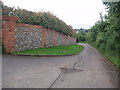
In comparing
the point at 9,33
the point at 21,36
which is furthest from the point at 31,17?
the point at 9,33

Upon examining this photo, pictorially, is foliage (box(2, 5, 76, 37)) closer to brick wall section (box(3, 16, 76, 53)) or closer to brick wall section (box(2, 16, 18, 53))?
brick wall section (box(3, 16, 76, 53))

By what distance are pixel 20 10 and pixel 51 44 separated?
582cm

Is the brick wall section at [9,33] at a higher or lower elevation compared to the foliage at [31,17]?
lower

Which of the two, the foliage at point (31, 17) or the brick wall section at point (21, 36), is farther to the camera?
the foliage at point (31, 17)

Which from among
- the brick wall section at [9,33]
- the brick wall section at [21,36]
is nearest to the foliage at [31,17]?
the brick wall section at [21,36]

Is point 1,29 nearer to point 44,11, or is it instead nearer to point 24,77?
point 24,77

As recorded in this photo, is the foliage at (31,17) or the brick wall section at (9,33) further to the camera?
the foliage at (31,17)

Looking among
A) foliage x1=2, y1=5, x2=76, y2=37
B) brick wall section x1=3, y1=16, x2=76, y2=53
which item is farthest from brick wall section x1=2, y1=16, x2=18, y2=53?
foliage x1=2, y1=5, x2=76, y2=37

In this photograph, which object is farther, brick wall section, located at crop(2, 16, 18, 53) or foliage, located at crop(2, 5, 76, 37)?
foliage, located at crop(2, 5, 76, 37)

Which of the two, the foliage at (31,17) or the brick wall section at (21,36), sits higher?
the foliage at (31,17)

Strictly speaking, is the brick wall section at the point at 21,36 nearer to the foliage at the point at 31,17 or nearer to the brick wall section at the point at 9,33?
the brick wall section at the point at 9,33

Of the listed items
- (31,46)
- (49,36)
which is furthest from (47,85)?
(49,36)

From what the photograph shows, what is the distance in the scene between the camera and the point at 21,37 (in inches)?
396

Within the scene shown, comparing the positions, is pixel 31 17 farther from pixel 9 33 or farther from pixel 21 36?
pixel 9 33
